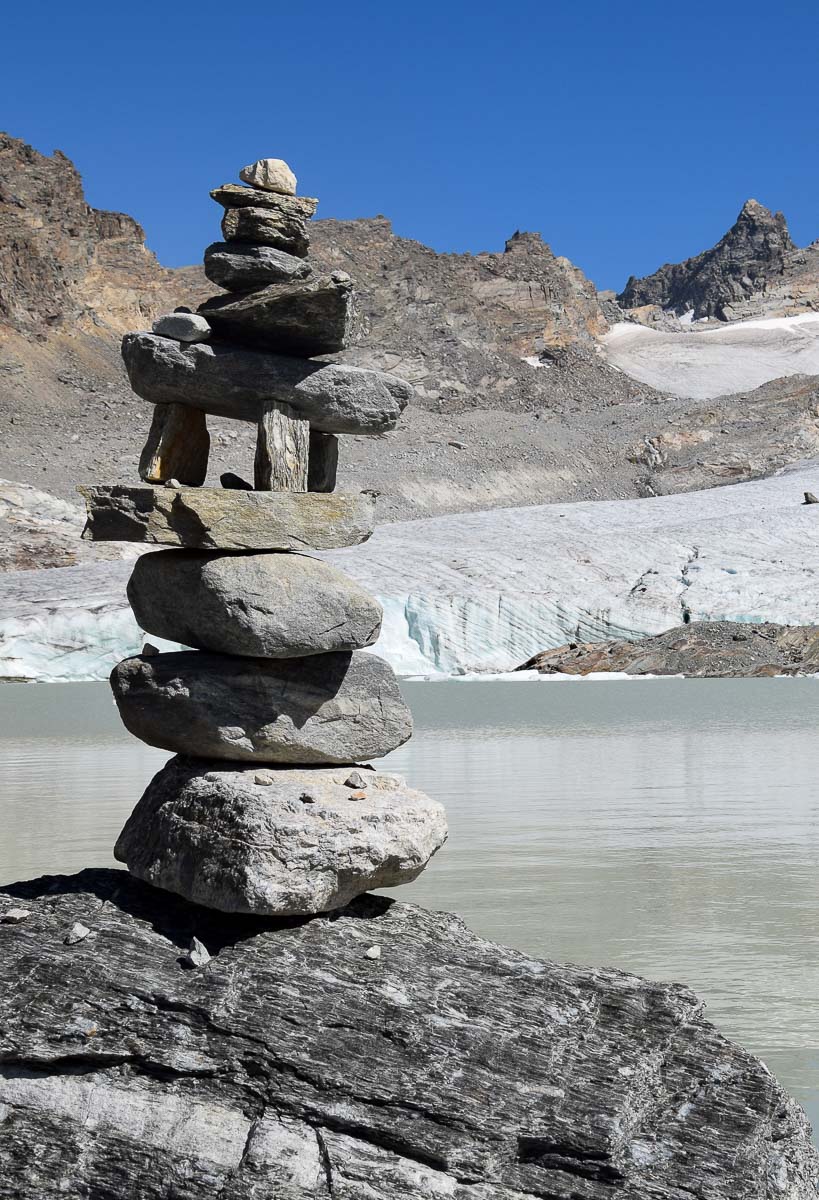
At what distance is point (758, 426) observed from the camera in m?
54.0

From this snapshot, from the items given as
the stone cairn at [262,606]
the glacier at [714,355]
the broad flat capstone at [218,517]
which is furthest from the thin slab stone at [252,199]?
the glacier at [714,355]

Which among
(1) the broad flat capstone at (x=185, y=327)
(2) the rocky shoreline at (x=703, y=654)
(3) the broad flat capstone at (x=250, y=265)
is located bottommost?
(2) the rocky shoreline at (x=703, y=654)

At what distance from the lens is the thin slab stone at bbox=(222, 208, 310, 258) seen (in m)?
5.10

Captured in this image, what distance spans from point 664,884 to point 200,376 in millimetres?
3712

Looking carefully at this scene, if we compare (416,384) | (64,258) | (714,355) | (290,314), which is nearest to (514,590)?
(290,314)

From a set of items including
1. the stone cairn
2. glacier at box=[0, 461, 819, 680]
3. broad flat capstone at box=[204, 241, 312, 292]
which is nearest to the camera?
the stone cairn

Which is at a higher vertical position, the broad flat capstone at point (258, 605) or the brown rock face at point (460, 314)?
the brown rock face at point (460, 314)

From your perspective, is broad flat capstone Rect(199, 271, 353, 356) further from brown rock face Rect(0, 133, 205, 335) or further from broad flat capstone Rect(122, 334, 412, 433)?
brown rock face Rect(0, 133, 205, 335)

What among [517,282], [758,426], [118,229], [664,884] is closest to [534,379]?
[517,282]

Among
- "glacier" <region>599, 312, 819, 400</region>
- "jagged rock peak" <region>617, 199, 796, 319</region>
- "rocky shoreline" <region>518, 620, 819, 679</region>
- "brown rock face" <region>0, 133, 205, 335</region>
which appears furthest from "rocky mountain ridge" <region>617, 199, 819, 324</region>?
"rocky shoreline" <region>518, 620, 819, 679</region>

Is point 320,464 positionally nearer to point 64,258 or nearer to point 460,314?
point 64,258

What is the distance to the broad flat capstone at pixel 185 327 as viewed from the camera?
4941 mm

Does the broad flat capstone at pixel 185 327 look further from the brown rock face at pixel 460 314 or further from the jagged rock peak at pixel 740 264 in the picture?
the jagged rock peak at pixel 740 264

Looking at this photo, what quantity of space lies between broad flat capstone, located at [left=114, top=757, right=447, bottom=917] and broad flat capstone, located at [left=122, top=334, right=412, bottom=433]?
1.46 meters
